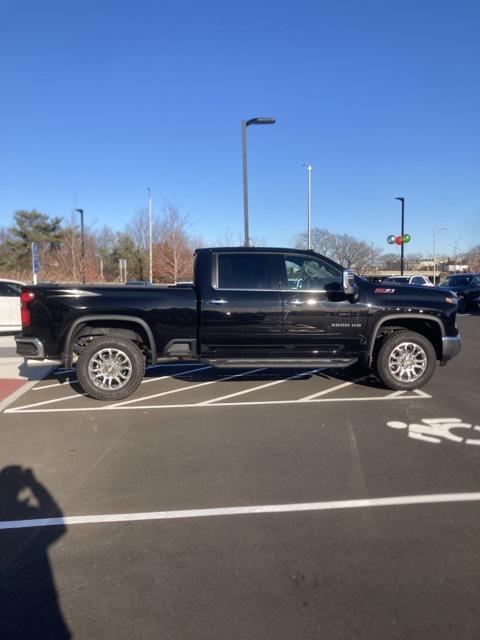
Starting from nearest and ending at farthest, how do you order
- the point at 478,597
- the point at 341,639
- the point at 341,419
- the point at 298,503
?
1. the point at 341,639
2. the point at 478,597
3. the point at 298,503
4. the point at 341,419

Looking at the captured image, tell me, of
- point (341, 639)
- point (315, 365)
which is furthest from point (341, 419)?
point (341, 639)

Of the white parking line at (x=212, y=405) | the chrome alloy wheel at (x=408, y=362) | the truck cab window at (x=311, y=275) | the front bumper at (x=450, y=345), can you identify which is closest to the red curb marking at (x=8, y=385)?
the white parking line at (x=212, y=405)

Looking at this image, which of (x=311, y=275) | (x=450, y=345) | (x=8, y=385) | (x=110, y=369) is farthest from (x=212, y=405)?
(x=8, y=385)

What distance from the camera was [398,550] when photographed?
3068 mm

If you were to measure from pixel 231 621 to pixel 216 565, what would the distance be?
48cm

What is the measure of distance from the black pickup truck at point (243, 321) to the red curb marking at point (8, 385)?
110 cm

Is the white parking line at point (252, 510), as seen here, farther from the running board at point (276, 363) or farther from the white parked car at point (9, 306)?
the white parked car at point (9, 306)

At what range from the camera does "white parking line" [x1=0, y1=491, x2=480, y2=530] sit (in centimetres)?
345

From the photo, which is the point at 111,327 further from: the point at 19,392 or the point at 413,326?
the point at 413,326

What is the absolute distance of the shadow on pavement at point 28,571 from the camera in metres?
2.41

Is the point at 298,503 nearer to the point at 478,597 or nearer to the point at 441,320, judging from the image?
the point at 478,597

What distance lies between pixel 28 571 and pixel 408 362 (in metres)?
5.63

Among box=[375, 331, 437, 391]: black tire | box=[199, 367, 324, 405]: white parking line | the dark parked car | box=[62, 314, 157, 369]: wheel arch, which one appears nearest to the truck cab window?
box=[375, 331, 437, 391]: black tire

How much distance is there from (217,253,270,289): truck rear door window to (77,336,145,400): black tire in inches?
61.0
